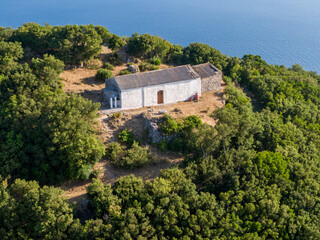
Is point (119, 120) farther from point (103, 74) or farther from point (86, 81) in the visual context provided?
point (86, 81)

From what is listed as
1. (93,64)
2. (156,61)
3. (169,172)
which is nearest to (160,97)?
(156,61)

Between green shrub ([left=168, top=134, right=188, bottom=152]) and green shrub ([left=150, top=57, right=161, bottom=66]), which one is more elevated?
green shrub ([left=150, top=57, right=161, bottom=66])

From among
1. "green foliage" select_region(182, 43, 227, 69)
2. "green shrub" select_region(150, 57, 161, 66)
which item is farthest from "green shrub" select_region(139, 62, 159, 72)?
"green foliage" select_region(182, 43, 227, 69)

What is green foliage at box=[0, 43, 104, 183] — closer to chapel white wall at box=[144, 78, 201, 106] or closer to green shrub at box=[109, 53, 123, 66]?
chapel white wall at box=[144, 78, 201, 106]

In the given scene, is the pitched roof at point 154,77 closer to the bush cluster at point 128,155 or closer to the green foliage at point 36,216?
the bush cluster at point 128,155

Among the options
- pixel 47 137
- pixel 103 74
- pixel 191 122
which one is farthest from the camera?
pixel 103 74

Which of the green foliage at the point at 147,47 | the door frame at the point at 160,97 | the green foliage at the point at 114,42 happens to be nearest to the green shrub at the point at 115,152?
the door frame at the point at 160,97
